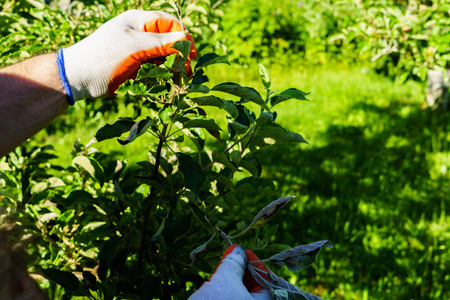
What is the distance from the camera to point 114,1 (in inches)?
74.8

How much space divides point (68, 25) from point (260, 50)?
658cm

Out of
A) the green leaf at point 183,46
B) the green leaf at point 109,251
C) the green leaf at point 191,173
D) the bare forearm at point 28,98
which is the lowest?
the green leaf at point 109,251

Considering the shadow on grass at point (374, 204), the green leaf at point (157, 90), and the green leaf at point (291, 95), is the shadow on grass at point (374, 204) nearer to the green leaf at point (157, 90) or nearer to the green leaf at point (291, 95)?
the green leaf at point (291, 95)

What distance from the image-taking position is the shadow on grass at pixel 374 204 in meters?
2.63

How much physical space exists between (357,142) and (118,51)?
376 centimetres

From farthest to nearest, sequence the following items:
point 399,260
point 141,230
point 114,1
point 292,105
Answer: point 292,105, point 399,260, point 114,1, point 141,230

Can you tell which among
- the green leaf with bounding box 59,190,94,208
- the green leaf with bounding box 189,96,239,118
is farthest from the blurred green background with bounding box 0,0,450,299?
the green leaf with bounding box 189,96,239,118

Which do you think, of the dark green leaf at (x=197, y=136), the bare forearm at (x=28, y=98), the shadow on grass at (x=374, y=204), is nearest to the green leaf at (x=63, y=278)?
the bare forearm at (x=28, y=98)

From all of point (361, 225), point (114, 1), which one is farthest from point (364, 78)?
point (114, 1)

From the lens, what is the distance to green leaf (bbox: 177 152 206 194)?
1.10 m

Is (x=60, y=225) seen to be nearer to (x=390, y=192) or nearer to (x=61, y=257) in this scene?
(x=61, y=257)

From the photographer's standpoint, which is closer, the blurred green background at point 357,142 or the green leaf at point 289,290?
the green leaf at point 289,290

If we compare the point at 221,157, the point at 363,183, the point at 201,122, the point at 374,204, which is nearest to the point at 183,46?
the point at 201,122

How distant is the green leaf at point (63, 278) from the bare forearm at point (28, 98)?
0.37m
